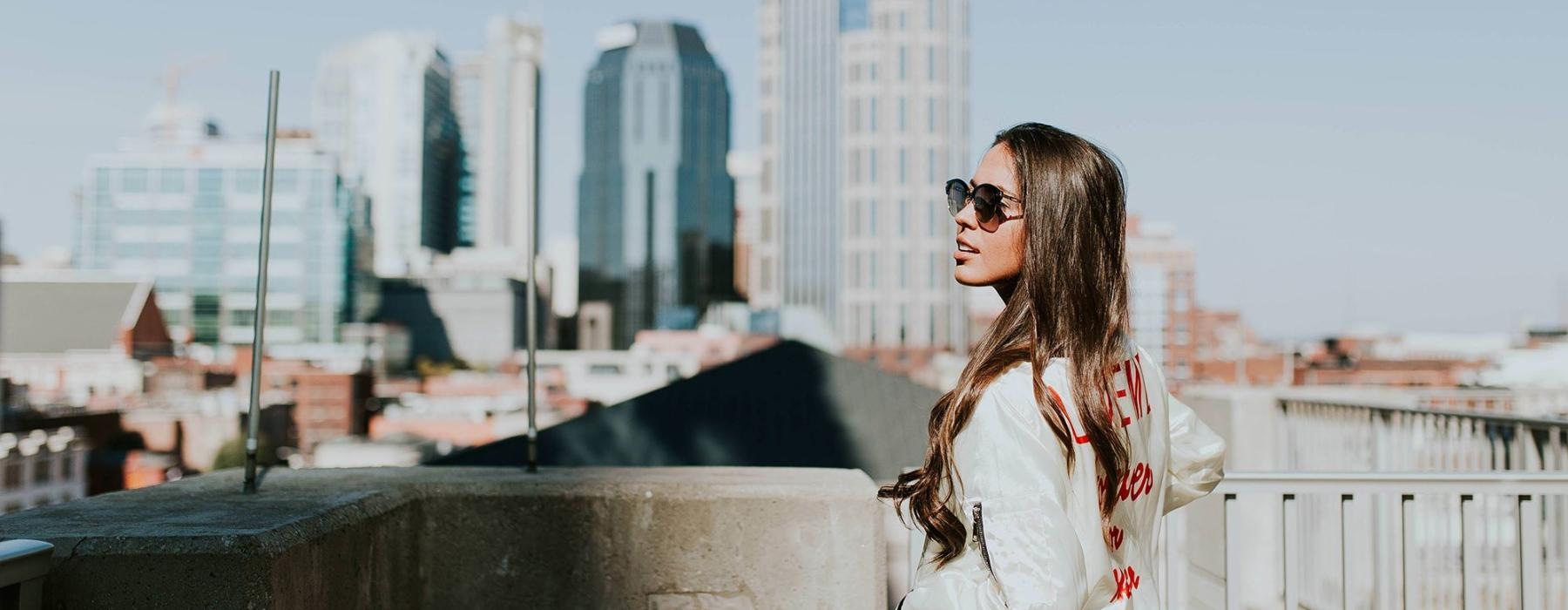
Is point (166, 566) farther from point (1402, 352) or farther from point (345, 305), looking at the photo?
point (345, 305)

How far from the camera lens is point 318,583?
221 cm

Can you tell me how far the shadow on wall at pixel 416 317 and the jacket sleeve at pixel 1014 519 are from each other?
165 metres

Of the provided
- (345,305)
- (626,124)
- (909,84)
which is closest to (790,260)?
(909,84)

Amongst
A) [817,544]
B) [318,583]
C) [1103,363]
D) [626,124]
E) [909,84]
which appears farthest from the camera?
[626,124]

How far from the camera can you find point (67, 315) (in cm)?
12512

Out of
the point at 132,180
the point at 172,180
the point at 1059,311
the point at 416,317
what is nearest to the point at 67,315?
the point at 132,180

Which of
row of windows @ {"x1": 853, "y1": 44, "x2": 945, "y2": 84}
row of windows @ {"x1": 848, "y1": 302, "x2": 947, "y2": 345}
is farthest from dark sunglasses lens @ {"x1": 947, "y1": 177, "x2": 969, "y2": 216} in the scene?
row of windows @ {"x1": 853, "y1": 44, "x2": 945, "y2": 84}

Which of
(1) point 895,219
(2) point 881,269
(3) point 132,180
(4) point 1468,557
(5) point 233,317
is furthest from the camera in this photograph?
(5) point 233,317

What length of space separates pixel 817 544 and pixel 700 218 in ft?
620

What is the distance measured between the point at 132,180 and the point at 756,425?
481 feet

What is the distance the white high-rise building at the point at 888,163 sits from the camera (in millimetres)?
110250

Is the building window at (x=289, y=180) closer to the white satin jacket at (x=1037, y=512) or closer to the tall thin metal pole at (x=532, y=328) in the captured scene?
the tall thin metal pole at (x=532, y=328)

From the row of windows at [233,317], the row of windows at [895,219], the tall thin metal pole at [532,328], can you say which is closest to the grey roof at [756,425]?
the tall thin metal pole at [532,328]

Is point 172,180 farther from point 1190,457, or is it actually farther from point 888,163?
point 1190,457
